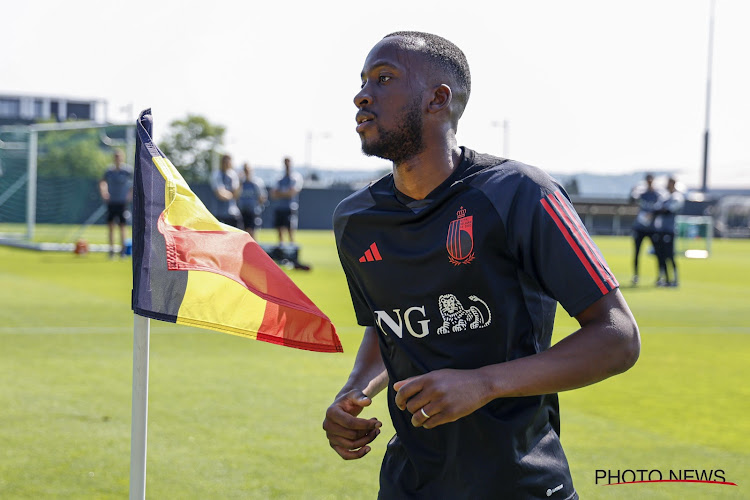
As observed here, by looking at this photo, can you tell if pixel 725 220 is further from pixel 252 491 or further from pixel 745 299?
pixel 252 491

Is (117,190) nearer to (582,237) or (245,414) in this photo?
(245,414)

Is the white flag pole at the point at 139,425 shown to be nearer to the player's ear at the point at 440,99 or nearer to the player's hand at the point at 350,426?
the player's hand at the point at 350,426

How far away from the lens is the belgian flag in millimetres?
2877

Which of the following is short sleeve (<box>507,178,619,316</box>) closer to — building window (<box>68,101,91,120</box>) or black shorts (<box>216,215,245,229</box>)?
black shorts (<box>216,215,245,229</box>)

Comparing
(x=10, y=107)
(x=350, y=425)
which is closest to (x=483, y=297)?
(x=350, y=425)

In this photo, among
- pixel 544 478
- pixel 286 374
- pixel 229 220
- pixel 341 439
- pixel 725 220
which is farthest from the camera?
pixel 725 220

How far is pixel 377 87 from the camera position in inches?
92.6

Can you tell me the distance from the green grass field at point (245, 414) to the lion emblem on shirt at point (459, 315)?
7.98ft

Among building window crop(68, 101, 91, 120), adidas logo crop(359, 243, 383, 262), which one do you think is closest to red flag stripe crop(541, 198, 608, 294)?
adidas logo crop(359, 243, 383, 262)

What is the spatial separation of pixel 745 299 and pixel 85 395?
12153mm

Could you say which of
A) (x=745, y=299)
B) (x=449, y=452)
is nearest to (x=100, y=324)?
(x=449, y=452)

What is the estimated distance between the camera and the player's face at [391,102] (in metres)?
2.33

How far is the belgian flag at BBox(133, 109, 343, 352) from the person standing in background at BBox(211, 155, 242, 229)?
1486 cm

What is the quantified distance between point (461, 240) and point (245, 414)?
410 cm
